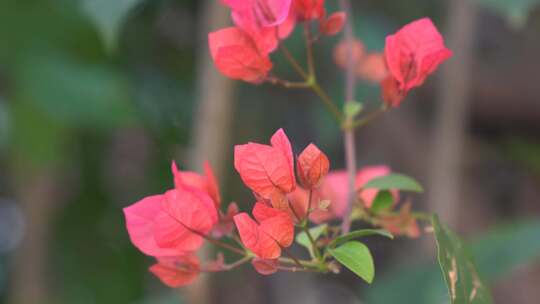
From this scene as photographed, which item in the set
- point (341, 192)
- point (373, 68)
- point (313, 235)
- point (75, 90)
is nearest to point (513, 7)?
point (373, 68)

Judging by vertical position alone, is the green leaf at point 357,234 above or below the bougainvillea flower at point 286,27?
below

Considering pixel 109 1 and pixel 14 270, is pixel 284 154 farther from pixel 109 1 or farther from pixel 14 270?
pixel 14 270

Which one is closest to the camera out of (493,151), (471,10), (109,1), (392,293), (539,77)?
(109,1)

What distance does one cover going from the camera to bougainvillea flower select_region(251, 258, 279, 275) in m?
0.40

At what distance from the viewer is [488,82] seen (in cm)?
136

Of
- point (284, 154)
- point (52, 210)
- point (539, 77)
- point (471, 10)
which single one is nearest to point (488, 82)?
point (539, 77)

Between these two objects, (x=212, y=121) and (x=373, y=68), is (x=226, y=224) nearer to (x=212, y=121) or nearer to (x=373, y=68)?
Result: (x=373, y=68)

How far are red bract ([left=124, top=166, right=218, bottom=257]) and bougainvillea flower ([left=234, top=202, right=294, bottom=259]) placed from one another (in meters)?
0.04

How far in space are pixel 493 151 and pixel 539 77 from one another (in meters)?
0.19

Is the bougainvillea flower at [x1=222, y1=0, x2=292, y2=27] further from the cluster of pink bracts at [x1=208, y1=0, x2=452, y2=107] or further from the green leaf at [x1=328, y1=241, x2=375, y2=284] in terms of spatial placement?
the green leaf at [x1=328, y1=241, x2=375, y2=284]

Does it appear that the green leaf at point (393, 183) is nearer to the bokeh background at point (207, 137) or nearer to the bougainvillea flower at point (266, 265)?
the bougainvillea flower at point (266, 265)

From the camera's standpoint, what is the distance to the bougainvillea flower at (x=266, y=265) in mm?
403

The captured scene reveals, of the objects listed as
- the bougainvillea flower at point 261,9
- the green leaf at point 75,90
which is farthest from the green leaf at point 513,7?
the green leaf at point 75,90

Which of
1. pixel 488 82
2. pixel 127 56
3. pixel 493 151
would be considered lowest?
pixel 493 151
